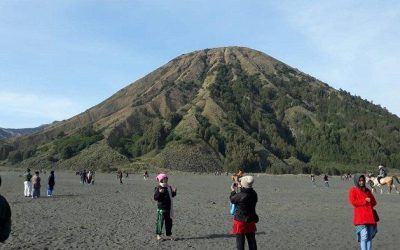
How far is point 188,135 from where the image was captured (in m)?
130

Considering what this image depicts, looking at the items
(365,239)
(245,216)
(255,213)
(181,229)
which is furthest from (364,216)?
(181,229)

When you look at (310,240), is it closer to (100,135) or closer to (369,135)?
(100,135)

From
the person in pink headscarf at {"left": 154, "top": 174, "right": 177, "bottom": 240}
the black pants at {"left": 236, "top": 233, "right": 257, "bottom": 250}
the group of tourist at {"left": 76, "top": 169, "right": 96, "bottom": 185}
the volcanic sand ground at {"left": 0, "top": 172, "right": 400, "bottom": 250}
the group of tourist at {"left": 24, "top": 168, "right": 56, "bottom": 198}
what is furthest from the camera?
the group of tourist at {"left": 76, "top": 169, "right": 96, "bottom": 185}

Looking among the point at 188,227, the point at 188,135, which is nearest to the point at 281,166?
the point at 188,135

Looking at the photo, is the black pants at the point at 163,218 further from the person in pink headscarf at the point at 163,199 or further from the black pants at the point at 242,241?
the black pants at the point at 242,241

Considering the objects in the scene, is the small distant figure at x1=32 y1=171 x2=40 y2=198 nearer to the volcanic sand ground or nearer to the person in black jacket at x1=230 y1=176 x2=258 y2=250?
the volcanic sand ground

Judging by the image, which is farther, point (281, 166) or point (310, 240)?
point (281, 166)

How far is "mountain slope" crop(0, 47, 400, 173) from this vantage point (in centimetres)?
12212

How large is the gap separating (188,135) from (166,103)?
35.8 metres

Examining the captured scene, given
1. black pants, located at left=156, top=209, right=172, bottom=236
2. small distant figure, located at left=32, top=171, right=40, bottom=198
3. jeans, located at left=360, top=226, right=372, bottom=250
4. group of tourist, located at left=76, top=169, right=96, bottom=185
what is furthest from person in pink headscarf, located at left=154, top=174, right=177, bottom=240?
group of tourist, located at left=76, top=169, right=96, bottom=185

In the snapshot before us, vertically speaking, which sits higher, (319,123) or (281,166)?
(319,123)

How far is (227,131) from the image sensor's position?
135 m

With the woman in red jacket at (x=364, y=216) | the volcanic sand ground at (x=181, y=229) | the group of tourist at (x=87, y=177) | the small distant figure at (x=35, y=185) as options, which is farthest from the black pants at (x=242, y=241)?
the group of tourist at (x=87, y=177)

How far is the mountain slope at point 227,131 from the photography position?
401 feet
